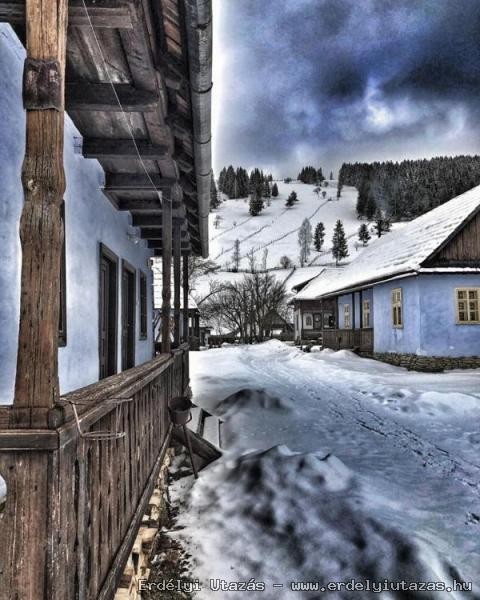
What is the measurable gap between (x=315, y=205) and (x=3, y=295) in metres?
121

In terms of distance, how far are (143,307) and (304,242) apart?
7586 centimetres

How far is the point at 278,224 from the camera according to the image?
334ft

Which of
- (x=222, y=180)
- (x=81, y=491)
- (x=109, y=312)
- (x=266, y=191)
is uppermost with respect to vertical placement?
(x=222, y=180)

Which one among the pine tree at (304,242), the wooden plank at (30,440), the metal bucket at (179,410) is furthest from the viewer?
the pine tree at (304,242)

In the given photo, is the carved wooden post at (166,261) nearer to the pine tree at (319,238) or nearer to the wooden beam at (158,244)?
the wooden beam at (158,244)

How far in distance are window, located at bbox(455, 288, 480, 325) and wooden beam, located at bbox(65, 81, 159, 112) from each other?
13.7 meters

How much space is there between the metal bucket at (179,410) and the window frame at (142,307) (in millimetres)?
4545

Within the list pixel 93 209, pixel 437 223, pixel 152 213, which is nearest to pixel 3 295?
pixel 93 209

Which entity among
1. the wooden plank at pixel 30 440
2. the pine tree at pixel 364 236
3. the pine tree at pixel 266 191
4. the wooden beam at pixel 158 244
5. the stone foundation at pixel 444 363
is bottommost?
the stone foundation at pixel 444 363

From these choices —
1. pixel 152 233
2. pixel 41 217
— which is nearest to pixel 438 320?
pixel 152 233

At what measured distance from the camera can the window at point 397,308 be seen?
52.0 ft

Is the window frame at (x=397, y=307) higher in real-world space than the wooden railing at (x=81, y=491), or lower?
higher

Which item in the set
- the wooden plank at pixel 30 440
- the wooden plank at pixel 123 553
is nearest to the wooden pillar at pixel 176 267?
the wooden plank at pixel 123 553

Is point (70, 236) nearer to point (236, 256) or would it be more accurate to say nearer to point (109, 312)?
point (109, 312)
